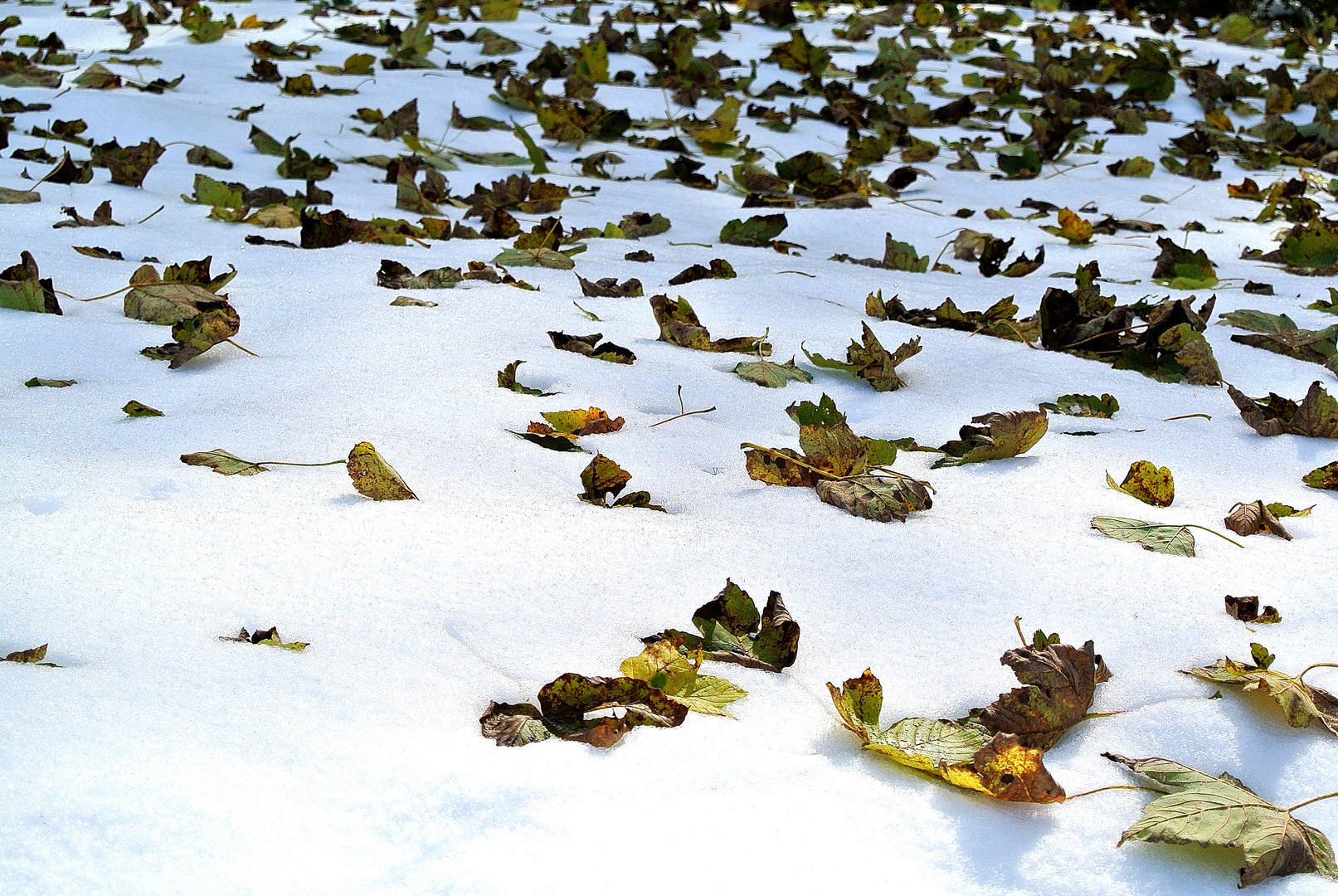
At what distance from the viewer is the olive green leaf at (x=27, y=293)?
1.82 metres

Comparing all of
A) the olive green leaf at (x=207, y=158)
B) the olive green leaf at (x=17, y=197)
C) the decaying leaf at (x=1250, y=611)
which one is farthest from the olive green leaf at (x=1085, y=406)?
the olive green leaf at (x=207, y=158)

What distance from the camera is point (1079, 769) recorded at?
96 centimetres

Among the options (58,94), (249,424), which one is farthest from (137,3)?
(249,424)

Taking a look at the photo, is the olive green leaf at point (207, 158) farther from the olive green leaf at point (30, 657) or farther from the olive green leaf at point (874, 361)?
the olive green leaf at point (30, 657)

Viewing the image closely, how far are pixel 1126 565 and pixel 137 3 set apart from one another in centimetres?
497

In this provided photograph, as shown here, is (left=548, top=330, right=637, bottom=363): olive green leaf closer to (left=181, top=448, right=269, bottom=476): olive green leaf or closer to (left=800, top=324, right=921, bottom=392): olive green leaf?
(left=800, top=324, right=921, bottom=392): olive green leaf

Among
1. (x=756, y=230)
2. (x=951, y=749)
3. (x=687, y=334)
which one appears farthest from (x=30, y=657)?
(x=756, y=230)

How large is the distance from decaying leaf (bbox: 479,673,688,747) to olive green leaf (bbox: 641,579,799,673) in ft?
0.33

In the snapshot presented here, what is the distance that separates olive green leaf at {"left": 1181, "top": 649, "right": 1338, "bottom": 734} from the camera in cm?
99

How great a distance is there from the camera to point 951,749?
96cm

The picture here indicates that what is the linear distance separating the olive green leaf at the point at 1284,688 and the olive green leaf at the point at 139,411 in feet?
4.33

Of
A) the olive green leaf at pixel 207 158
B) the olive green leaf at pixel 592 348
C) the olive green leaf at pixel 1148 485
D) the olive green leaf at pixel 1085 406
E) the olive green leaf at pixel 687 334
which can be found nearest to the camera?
the olive green leaf at pixel 1148 485

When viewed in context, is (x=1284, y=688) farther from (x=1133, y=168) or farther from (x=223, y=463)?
(x=1133, y=168)

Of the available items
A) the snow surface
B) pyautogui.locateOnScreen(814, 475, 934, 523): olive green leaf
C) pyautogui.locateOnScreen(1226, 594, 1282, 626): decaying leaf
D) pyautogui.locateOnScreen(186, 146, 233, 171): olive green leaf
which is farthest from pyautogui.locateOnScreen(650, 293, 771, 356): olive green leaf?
pyautogui.locateOnScreen(186, 146, 233, 171): olive green leaf
